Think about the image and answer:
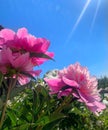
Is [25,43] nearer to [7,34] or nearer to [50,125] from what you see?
[7,34]

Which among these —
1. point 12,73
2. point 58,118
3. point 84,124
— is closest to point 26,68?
point 12,73

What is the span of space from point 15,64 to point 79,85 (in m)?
0.22

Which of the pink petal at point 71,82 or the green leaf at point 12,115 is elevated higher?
the pink petal at point 71,82

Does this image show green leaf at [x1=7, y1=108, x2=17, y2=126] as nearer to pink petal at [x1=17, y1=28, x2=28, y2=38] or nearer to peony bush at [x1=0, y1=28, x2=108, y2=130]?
peony bush at [x1=0, y1=28, x2=108, y2=130]

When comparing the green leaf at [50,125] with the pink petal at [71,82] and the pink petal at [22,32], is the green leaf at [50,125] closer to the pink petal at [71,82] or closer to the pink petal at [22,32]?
the pink petal at [71,82]

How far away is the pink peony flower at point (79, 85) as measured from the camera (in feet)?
3.59

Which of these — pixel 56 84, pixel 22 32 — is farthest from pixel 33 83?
pixel 22 32

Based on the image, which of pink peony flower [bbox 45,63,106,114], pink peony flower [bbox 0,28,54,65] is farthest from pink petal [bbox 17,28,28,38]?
pink peony flower [bbox 45,63,106,114]

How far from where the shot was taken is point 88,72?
3.76ft

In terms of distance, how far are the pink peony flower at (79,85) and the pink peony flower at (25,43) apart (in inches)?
5.3

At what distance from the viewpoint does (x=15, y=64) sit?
3.18 ft

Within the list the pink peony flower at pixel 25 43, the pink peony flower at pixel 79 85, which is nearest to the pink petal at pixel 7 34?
the pink peony flower at pixel 25 43

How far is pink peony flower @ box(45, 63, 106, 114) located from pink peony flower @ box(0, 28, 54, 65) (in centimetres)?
13

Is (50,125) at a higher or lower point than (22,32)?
lower
